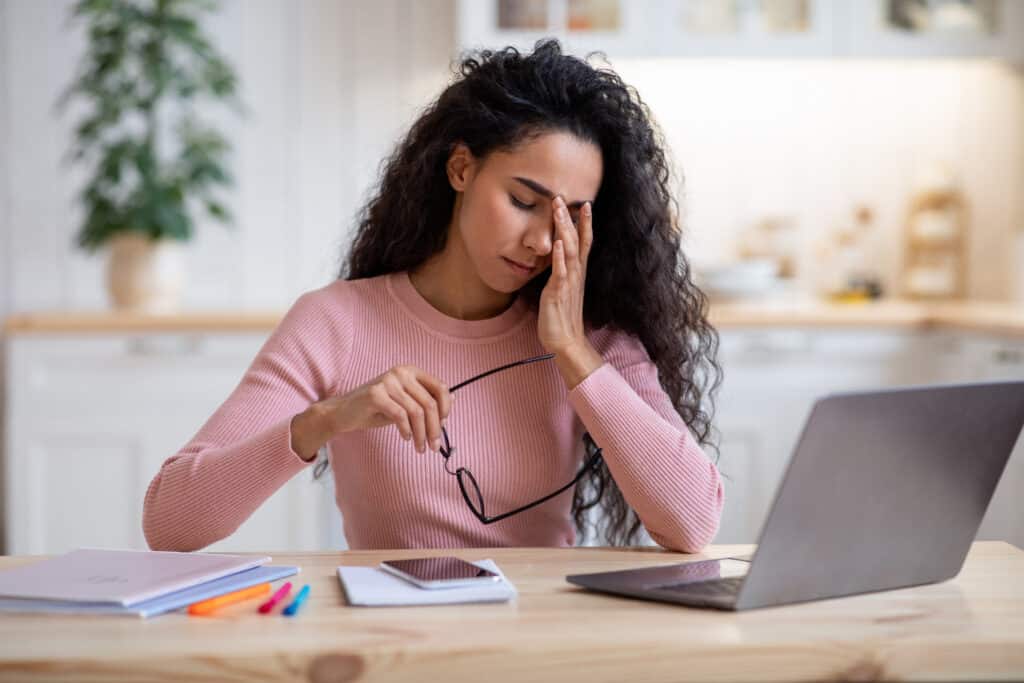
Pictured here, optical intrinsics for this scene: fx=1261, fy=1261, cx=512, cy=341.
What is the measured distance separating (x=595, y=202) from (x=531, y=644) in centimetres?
90

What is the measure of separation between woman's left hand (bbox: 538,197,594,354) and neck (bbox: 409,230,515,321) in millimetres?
163

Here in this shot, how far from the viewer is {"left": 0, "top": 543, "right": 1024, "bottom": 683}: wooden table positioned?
90 centimetres

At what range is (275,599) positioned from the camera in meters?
1.04

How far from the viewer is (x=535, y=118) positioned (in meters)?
1.59

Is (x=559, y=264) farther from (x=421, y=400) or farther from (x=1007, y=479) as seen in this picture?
(x=1007, y=479)

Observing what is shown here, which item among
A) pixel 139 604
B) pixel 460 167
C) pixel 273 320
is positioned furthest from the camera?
pixel 273 320

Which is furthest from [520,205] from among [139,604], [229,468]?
[139,604]

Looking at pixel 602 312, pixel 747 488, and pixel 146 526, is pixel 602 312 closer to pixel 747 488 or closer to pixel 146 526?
pixel 146 526

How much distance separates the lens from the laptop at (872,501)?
99 centimetres

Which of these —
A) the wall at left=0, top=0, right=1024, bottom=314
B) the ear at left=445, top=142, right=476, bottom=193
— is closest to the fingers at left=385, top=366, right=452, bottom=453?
the ear at left=445, top=142, right=476, bottom=193

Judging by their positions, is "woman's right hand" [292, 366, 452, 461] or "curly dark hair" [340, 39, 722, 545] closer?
"woman's right hand" [292, 366, 452, 461]

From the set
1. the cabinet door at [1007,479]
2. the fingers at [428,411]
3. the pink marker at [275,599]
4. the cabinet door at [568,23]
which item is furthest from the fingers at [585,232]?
the cabinet door at [568,23]

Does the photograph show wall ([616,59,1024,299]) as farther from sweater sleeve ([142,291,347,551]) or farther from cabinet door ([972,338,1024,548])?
sweater sleeve ([142,291,347,551])

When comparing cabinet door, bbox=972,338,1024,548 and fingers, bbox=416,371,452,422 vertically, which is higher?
fingers, bbox=416,371,452,422
